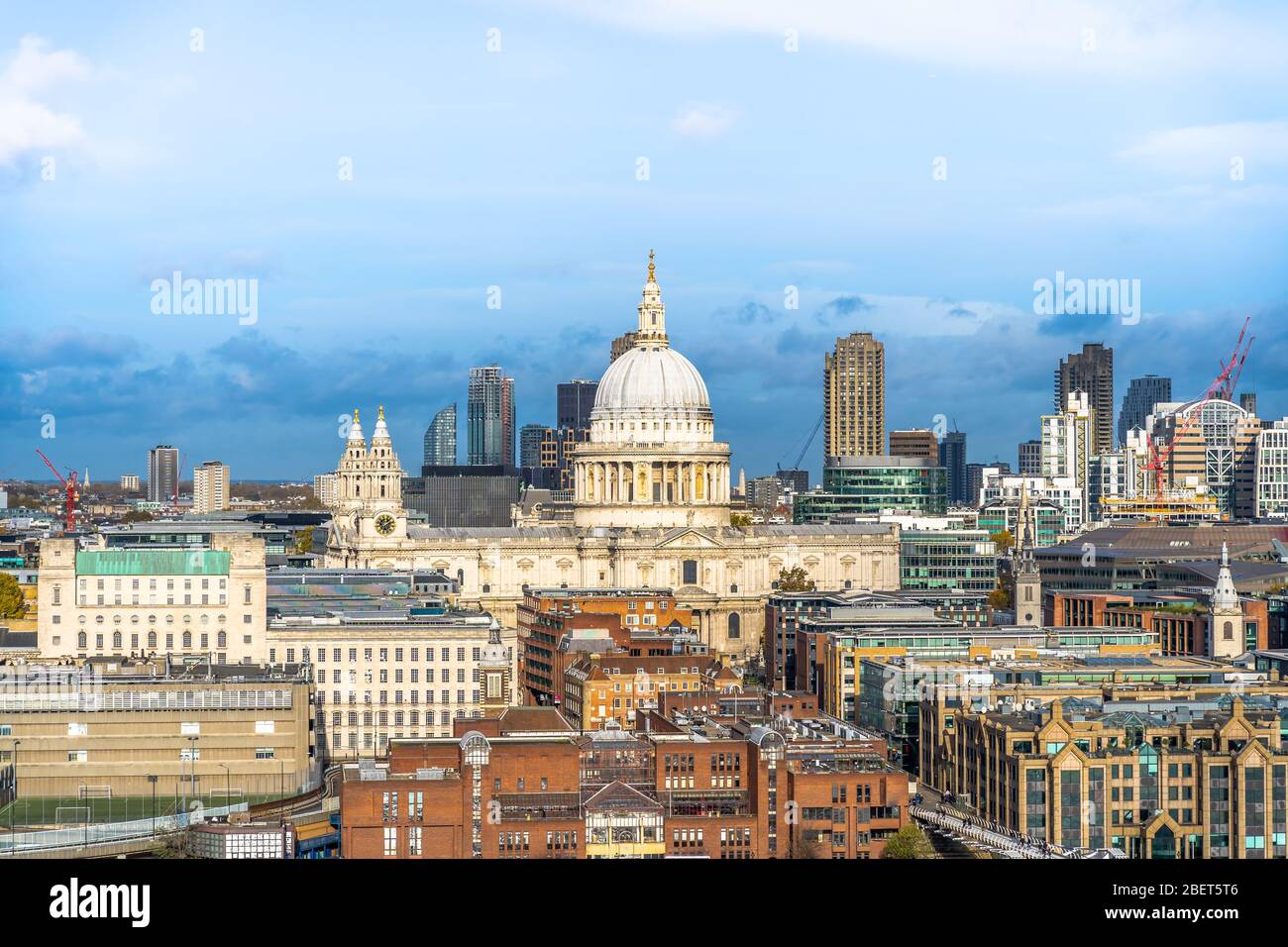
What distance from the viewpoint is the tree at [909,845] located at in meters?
53.2

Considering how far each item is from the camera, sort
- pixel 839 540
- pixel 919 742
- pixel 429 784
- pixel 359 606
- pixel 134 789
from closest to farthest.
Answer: pixel 429 784
pixel 134 789
pixel 919 742
pixel 359 606
pixel 839 540

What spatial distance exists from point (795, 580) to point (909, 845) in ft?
257

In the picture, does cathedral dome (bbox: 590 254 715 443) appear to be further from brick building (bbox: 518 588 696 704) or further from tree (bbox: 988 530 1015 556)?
tree (bbox: 988 530 1015 556)

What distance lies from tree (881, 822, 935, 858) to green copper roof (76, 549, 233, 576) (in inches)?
1478

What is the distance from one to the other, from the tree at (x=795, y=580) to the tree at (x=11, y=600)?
143ft

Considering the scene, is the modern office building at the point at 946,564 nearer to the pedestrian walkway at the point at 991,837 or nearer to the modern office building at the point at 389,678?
the modern office building at the point at 389,678

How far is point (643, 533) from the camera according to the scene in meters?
134

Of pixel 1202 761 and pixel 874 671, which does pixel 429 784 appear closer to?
pixel 1202 761

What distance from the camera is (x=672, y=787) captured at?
58.7 meters

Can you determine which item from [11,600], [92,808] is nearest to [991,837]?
[92,808]

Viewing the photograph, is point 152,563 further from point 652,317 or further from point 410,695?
point 652,317

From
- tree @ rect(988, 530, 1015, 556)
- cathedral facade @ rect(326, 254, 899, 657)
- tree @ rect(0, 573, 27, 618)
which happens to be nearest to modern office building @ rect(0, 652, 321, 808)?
tree @ rect(0, 573, 27, 618)
